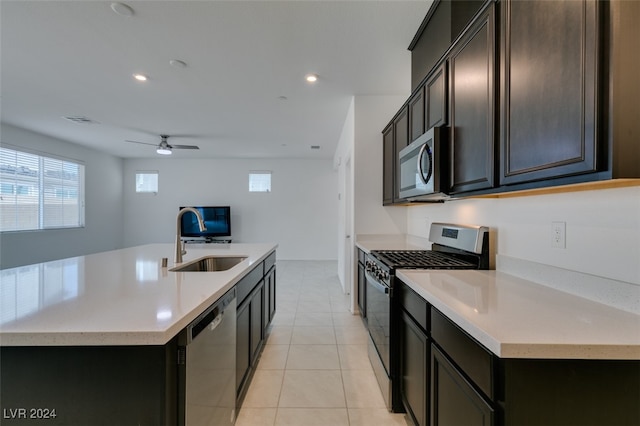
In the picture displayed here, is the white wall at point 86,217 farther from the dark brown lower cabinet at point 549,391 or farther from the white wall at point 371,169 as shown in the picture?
the dark brown lower cabinet at point 549,391

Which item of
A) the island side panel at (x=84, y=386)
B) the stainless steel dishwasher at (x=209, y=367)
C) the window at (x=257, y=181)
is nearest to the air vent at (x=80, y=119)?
the window at (x=257, y=181)

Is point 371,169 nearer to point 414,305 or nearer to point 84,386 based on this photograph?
point 414,305

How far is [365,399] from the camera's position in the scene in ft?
6.40

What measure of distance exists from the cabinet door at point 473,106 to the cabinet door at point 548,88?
78mm

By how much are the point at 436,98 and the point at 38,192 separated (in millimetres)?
7184

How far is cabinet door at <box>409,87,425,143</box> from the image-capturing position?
6.93ft

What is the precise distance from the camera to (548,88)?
0.99 metres

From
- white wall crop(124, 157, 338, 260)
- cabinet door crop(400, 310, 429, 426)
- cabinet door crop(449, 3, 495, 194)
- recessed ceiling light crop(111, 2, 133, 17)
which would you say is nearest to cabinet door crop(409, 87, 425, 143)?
cabinet door crop(449, 3, 495, 194)

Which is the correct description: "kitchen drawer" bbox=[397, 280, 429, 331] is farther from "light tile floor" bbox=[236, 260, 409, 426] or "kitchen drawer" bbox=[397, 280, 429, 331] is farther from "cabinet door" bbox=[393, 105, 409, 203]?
"cabinet door" bbox=[393, 105, 409, 203]

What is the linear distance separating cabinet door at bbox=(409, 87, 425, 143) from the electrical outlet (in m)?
1.09

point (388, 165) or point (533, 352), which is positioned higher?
point (388, 165)

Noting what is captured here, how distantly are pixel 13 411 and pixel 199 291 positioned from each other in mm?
633

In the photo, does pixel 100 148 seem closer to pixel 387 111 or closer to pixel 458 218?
pixel 387 111

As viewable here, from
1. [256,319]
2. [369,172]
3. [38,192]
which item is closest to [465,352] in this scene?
[256,319]
